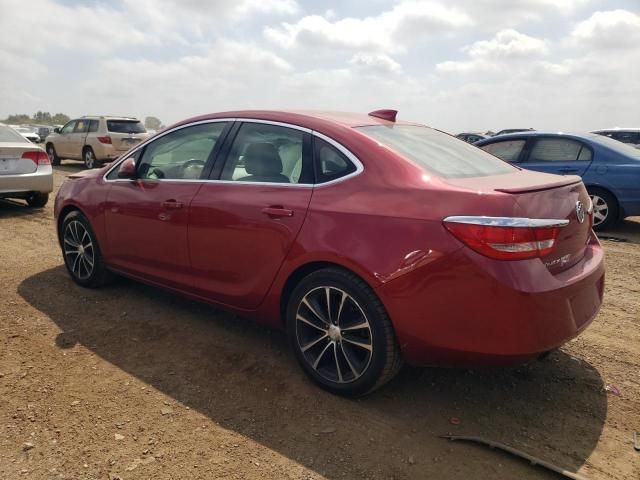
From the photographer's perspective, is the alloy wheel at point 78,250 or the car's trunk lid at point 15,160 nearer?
the alloy wheel at point 78,250

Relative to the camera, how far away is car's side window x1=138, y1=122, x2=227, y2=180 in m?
3.69

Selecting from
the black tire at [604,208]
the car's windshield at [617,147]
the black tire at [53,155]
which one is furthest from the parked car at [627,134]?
the black tire at [53,155]

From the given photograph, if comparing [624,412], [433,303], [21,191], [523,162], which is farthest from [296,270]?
[21,191]

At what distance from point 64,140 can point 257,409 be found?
16.8 meters

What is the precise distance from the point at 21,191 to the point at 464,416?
7.71 metres

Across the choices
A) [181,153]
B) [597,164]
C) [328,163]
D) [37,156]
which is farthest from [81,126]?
[328,163]

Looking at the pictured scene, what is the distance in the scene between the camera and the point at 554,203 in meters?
2.59

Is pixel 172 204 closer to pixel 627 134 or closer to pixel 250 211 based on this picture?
pixel 250 211

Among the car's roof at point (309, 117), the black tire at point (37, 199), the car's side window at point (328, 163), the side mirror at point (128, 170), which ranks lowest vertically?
the black tire at point (37, 199)

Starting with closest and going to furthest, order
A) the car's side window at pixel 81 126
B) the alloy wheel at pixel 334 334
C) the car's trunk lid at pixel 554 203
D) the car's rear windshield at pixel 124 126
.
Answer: the car's trunk lid at pixel 554 203 < the alloy wheel at pixel 334 334 < the car's rear windshield at pixel 124 126 < the car's side window at pixel 81 126

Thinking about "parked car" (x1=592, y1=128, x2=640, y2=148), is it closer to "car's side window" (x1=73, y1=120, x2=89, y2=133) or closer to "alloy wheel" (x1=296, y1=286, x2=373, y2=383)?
"alloy wheel" (x1=296, y1=286, x2=373, y2=383)

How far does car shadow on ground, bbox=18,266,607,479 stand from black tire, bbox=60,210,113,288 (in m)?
0.58

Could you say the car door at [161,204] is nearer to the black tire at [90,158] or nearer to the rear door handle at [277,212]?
the rear door handle at [277,212]

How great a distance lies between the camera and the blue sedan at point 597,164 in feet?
23.5
